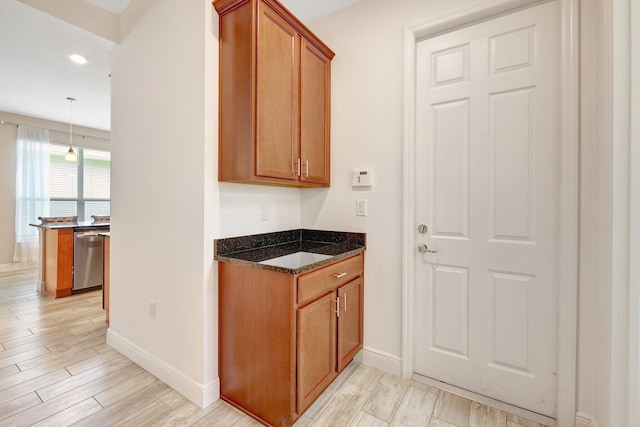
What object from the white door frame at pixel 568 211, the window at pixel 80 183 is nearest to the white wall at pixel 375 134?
the white door frame at pixel 568 211

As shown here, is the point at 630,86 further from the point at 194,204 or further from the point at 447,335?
the point at 194,204

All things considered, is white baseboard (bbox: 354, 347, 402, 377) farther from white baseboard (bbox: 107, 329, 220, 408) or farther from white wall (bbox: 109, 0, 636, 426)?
white baseboard (bbox: 107, 329, 220, 408)

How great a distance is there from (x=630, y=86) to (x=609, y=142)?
0.74 feet

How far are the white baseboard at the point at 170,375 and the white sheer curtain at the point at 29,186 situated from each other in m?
4.31

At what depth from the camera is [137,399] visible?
5.67 feet

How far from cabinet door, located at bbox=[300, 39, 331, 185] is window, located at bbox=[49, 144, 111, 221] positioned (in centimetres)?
481

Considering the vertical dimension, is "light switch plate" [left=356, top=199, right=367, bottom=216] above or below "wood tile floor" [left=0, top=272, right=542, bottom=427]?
above

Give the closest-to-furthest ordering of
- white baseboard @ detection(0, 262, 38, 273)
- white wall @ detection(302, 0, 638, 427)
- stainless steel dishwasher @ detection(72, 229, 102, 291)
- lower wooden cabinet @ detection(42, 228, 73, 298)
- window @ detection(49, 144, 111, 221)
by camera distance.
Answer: white wall @ detection(302, 0, 638, 427) < lower wooden cabinet @ detection(42, 228, 73, 298) < stainless steel dishwasher @ detection(72, 229, 102, 291) < white baseboard @ detection(0, 262, 38, 273) < window @ detection(49, 144, 111, 221)

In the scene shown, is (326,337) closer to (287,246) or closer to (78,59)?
(287,246)

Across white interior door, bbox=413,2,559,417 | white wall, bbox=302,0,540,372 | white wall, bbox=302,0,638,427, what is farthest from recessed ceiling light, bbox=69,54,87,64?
white interior door, bbox=413,2,559,417

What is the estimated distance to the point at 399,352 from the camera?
6.53 feet

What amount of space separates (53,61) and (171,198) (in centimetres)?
263

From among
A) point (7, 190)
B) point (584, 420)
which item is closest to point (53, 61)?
point (7, 190)

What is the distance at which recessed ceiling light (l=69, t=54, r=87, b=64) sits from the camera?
288 cm
